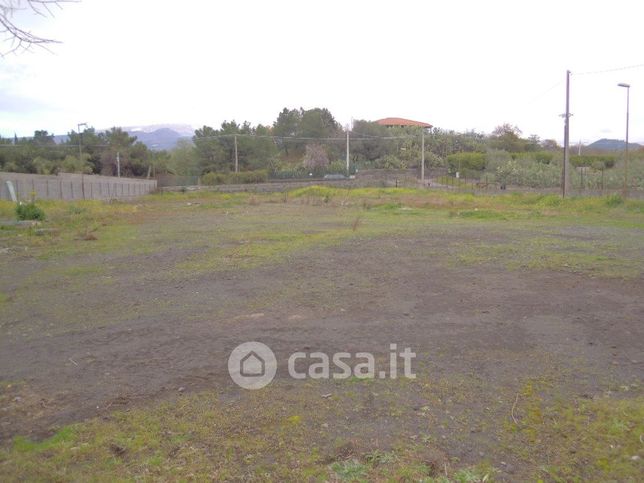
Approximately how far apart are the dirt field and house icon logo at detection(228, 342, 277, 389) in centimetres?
10

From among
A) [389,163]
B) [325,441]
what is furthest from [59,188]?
[389,163]

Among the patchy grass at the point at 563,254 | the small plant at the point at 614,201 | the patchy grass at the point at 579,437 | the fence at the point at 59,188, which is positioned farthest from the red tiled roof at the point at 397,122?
the patchy grass at the point at 579,437

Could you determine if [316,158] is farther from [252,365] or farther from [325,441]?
[325,441]

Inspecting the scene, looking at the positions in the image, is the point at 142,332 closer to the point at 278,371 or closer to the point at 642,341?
the point at 278,371

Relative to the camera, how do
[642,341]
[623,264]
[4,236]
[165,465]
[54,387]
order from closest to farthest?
[165,465], [54,387], [642,341], [623,264], [4,236]

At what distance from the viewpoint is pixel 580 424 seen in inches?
146

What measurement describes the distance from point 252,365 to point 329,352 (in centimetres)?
76

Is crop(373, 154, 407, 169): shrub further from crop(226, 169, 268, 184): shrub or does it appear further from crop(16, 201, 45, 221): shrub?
crop(16, 201, 45, 221): shrub

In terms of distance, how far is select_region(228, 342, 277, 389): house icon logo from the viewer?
4582mm

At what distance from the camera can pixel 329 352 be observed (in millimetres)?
5203

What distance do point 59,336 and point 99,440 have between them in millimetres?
2791

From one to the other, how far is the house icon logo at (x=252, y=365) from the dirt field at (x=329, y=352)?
101mm

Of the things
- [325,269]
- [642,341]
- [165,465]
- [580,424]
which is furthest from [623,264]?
[165,465]

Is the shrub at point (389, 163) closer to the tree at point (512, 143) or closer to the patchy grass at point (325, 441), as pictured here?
the tree at point (512, 143)
